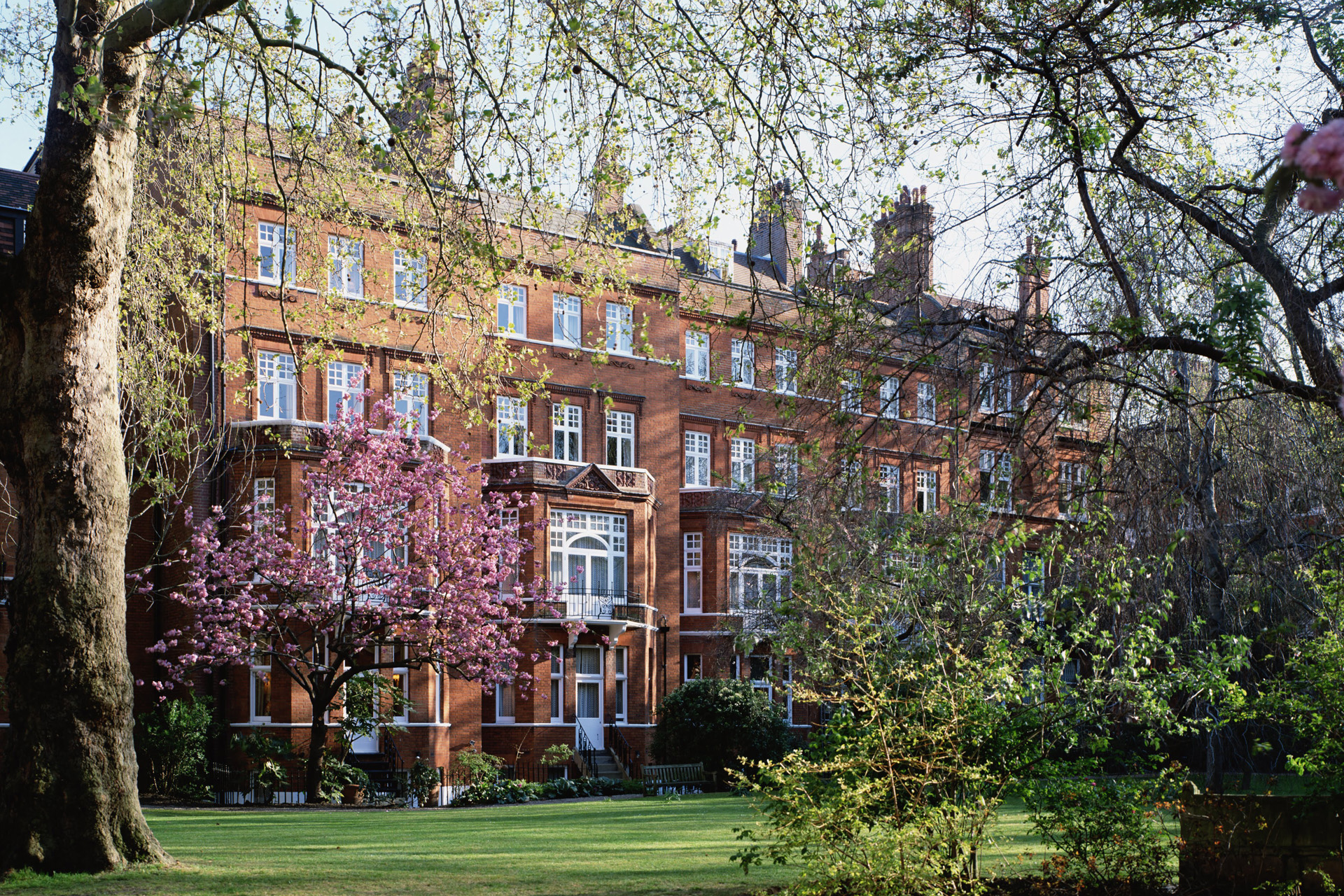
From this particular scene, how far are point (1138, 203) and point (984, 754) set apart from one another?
17.9 ft

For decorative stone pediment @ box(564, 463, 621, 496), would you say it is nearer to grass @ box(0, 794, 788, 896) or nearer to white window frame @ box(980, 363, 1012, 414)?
grass @ box(0, 794, 788, 896)

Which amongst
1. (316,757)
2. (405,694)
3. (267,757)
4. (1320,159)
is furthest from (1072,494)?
(405,694)

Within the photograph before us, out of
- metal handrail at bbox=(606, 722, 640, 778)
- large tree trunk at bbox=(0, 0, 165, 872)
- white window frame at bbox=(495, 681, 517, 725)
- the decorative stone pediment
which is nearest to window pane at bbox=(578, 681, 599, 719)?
metal handrail at bbox=(606, 722, 640, 778)

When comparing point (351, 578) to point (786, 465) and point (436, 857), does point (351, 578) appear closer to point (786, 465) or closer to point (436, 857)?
point (786, 465)

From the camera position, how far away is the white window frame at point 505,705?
33.7 metres

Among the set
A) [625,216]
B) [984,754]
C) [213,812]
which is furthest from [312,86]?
[213,812]

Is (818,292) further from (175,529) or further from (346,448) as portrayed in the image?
(175,529)

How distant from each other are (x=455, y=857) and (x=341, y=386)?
2103cm

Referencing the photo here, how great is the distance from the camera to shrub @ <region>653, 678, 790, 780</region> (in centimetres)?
3191

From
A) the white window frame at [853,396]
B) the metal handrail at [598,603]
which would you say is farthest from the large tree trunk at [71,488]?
the metal handrail at [598,603]

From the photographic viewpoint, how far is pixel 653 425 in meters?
38.5

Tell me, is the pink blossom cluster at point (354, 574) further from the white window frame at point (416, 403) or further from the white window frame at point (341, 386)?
the white window frame at point (341, 386)

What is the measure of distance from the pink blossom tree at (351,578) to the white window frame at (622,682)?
6643 mm

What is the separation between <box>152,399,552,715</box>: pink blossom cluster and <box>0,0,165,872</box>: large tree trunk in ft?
49.9
